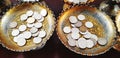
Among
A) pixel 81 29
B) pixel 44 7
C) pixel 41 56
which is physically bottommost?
pixel 41 56

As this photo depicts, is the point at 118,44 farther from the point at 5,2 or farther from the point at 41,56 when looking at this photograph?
the point at 5,2

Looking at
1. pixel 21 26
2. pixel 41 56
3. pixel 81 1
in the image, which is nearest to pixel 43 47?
pixel 41 56

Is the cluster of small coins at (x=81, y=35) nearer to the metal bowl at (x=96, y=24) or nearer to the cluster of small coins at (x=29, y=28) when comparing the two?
the metal bowl at (x=96, y=24)

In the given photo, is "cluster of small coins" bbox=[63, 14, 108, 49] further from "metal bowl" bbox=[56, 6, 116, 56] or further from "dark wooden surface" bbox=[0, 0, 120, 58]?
"dark wooden surface" bbox=[0, 0, 120, 58]

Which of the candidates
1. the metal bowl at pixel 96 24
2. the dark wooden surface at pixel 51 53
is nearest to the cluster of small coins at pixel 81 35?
the metal bowl at pixel 96 24

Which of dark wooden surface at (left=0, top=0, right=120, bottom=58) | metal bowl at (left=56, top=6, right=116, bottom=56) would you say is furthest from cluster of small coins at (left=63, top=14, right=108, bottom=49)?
dark wooden surface at (left=0, top=0, right=120, bottom=58)

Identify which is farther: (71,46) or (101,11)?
(101,11)
